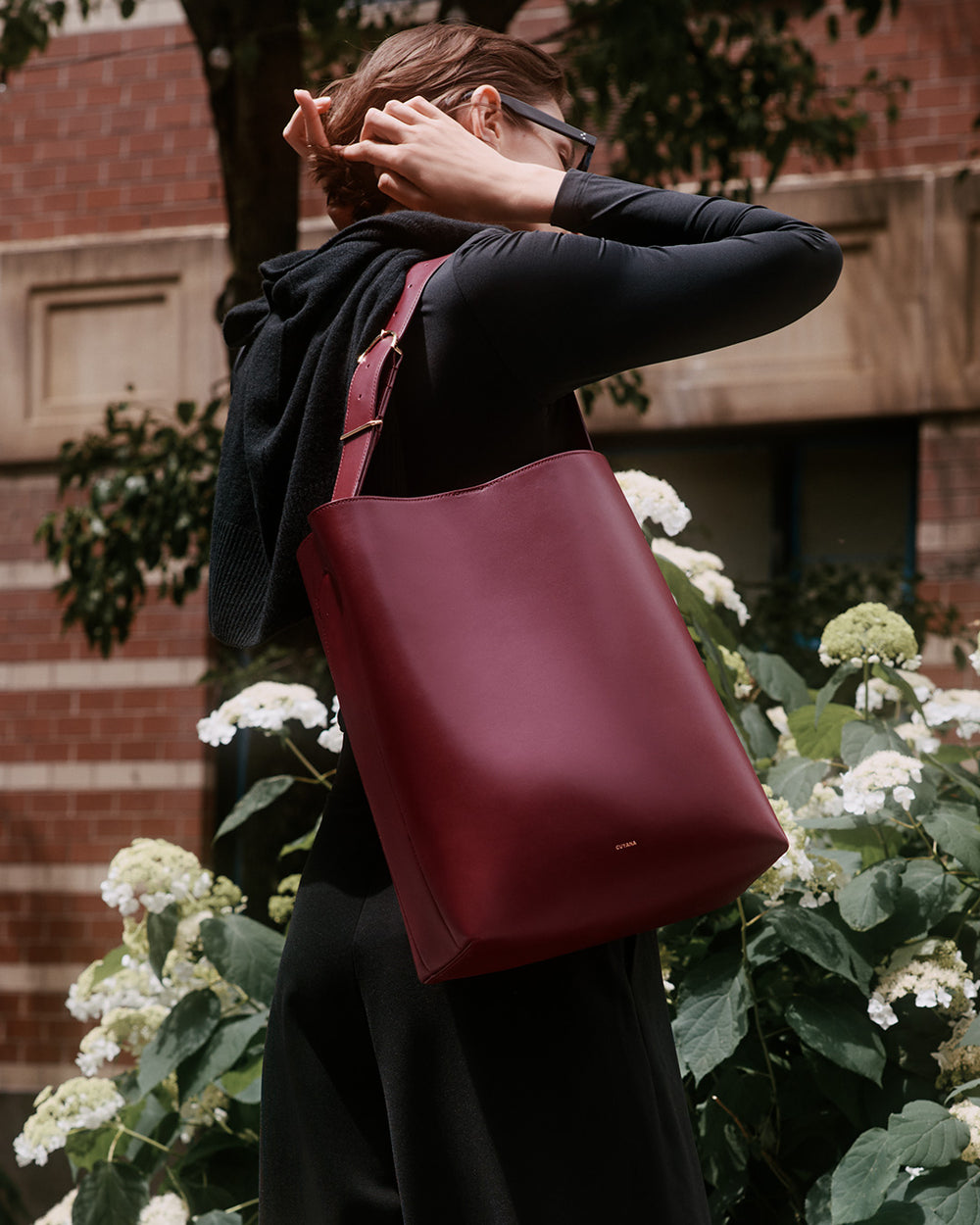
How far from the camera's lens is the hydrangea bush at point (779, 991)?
1.71m

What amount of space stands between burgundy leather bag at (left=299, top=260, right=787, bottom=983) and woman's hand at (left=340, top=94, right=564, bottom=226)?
0.29 metres

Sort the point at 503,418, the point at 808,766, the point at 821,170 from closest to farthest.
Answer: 1. the point at 503,418
2. the point at 808,766
3. the point at 821,170

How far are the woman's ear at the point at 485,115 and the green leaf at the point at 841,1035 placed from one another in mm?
1207

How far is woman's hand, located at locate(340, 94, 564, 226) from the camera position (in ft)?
3.79

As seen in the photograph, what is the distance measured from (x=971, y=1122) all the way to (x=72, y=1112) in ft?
4.62

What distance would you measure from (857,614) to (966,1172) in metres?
0.81

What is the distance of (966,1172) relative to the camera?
160cm

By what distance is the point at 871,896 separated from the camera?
1750mm

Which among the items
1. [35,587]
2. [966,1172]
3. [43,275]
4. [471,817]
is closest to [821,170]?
[43,275]

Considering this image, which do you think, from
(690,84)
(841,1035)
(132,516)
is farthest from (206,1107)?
(690,84)

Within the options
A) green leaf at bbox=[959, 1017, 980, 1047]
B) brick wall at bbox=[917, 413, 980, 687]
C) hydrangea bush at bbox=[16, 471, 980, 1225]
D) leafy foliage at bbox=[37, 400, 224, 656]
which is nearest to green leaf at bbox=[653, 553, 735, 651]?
hydrangea bush at bbox=[16, 471, 980, 1225]

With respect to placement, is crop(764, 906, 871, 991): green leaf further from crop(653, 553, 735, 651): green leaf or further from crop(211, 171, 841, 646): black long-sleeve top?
crop(211, 171, 841, 646): black long-sleeve top

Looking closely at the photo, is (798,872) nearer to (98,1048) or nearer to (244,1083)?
(244,1083)

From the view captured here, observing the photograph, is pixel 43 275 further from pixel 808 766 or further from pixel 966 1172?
pixel 966 1172
